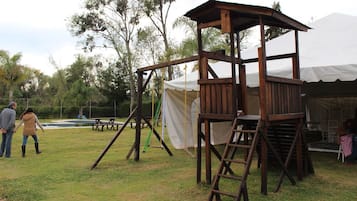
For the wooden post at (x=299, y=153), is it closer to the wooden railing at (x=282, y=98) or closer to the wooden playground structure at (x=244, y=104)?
the wooden playground structure at (x=244, y=104)

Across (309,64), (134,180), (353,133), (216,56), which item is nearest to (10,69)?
(134,180)

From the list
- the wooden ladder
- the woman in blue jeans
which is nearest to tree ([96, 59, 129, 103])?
the woman in blue jeans

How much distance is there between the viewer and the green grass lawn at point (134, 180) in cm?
437

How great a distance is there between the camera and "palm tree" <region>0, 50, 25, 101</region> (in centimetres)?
3278

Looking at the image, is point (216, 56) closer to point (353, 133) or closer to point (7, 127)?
point (353, 133)

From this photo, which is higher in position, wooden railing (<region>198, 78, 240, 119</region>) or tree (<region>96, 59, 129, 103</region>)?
tree (<region>96, 59, 129, 103</region>)

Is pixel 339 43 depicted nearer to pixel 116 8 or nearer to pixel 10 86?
pixel 116 8

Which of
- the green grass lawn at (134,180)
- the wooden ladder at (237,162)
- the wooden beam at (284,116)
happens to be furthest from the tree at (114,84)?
the wooden beam at (284,116)

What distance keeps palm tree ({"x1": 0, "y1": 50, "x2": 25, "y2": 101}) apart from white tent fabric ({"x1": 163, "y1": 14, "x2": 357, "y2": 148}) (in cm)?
2949

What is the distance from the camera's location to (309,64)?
637 centimetres

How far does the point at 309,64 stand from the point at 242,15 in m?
2.40

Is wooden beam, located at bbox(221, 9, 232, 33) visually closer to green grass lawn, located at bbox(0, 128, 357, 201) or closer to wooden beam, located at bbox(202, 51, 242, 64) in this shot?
wooden beam, located at bbox(202, 51, 242, 64)

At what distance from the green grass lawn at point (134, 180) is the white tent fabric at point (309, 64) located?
1.48 m

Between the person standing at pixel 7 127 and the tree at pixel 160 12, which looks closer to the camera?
the person standing at pixel 7 127
